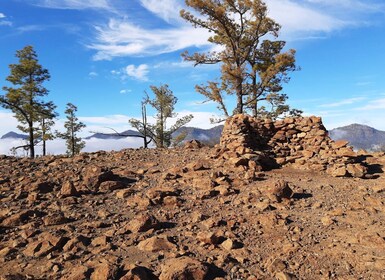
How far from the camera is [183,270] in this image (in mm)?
5410

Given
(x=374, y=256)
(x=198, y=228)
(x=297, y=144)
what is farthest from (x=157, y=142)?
(x=374, y=256)

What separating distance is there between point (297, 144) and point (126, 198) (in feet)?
A: 25.2

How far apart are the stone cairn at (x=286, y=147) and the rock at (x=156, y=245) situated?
5511mm

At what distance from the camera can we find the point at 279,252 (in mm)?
6223

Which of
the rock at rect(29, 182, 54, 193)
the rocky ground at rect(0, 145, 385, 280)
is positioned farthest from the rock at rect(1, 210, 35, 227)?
the rock at rect(29, 182, 54, 193)

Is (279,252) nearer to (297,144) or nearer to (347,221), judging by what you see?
(347,221)

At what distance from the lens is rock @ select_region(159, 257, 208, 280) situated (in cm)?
533

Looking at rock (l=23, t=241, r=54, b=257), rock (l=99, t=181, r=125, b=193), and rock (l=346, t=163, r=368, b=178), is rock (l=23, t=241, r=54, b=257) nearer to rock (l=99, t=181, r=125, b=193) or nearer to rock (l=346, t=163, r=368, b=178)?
rock (l=99, t=181, r=125, b=193)

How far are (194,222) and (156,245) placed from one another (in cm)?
142

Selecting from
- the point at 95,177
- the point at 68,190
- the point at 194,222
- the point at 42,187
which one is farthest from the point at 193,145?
the point at 194,222

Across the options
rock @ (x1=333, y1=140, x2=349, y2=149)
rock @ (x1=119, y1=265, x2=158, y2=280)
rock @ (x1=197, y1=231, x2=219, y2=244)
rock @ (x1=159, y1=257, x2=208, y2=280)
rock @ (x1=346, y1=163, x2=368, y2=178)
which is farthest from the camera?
rock @ (x1=333, y1=140, x2=349, y2=149)

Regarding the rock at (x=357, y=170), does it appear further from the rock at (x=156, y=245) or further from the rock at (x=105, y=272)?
the rock at (x=105, y=272)

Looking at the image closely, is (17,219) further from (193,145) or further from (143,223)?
(193,145)

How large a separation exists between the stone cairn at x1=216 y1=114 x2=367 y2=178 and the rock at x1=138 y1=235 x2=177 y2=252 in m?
5.51
